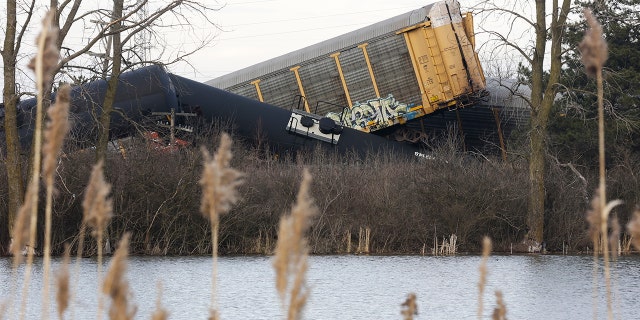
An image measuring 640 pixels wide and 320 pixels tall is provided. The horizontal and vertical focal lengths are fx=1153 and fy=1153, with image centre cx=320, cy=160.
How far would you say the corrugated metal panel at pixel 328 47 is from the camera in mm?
33094

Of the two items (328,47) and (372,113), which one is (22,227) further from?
(328,47)

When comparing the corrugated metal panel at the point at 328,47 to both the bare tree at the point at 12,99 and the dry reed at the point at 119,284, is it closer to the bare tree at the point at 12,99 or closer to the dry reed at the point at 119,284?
the bare tree at the point at 12,99

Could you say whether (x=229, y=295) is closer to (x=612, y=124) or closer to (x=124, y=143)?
(x=124, y=143)

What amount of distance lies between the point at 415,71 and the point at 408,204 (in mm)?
8194

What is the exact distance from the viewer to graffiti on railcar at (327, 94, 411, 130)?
110 feet

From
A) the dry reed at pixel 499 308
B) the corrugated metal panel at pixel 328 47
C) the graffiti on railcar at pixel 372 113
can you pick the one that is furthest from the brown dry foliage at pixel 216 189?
the graffiti on railcar at pixel 372 113

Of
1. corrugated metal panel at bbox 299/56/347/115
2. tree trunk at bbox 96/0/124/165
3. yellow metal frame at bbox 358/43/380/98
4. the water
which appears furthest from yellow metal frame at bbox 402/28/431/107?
tree trunk at bbox 96/0/124/165

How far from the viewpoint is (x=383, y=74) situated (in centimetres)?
3378

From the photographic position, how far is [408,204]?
2564 cm

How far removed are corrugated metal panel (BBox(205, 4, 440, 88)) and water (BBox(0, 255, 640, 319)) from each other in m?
12.0

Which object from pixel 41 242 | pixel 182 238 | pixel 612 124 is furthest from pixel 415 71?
pixel 41 242

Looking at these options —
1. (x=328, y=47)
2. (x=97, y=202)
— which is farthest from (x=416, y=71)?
(x=97, y=202)

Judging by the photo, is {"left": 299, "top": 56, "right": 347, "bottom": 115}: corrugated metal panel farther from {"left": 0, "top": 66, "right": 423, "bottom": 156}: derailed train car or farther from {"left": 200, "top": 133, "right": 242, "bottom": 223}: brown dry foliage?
{"left": 200, "top": 133, "right": 242, "bottom": 223}: brown dry foliage

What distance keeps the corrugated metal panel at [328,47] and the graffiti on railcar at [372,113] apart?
73.3 inches
